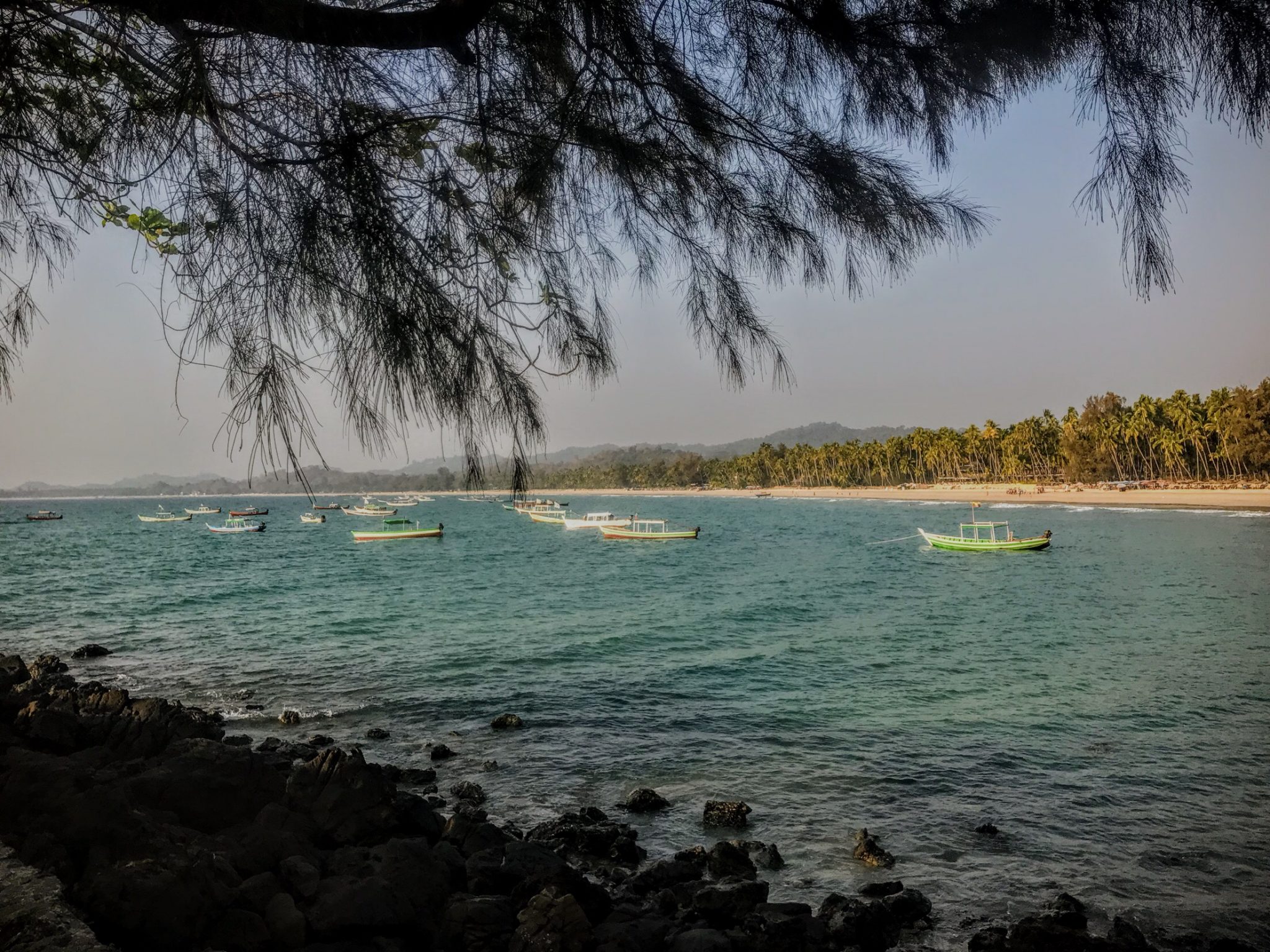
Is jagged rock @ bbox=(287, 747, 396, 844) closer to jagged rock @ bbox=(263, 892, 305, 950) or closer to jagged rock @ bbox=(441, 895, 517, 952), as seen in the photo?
jagged rock @ bbox=(441, 895, 517, 952)

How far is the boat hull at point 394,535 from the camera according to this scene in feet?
198

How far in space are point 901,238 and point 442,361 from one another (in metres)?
1.44

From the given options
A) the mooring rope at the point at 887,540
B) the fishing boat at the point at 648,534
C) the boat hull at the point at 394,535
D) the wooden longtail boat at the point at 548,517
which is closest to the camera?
the mooring rope at the point at 887,540

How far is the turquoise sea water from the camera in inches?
262

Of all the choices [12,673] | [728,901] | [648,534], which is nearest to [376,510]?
[648,534]

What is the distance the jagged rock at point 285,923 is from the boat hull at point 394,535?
193 ft

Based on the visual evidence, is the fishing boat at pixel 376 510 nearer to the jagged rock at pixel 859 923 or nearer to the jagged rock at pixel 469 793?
the jagged rock at pixel 469 793

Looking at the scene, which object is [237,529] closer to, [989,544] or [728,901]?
[989,544]

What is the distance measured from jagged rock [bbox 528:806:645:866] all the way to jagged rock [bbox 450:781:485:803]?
1.02 metres

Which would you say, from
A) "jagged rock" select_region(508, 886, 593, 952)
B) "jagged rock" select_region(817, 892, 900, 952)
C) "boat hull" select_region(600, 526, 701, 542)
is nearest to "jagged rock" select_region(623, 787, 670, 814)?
"jagged rock" select_region(817, 892, 900, 952)

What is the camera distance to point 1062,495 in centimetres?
8588

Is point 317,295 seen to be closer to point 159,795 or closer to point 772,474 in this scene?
point 159,795

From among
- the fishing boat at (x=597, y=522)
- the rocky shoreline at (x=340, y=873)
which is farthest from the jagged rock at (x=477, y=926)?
the fishing boat at (x=597, y=522)

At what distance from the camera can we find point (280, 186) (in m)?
1.84
